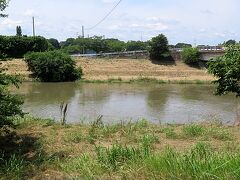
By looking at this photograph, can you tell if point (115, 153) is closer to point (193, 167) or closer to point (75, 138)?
point (193, 167)

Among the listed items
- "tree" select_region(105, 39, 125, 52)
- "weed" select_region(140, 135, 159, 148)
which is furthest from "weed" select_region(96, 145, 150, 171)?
"tree" select_region(105, 39, 125, 52)

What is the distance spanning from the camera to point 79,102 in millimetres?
36062

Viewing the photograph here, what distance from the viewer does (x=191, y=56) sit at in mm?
69938

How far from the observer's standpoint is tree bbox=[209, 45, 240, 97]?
19377 mm

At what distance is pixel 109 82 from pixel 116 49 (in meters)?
42.1

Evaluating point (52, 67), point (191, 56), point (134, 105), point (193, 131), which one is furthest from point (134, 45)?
→ point (193, 131)

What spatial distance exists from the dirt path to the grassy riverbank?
46417 mm

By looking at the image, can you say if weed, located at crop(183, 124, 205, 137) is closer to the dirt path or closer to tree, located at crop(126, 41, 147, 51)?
the dirt path

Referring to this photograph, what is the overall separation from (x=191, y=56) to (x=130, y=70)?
10722 mm

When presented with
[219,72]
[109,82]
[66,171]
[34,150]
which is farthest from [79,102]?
[66,171]

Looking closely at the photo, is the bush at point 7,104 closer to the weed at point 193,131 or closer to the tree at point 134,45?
the weed at point 193,131

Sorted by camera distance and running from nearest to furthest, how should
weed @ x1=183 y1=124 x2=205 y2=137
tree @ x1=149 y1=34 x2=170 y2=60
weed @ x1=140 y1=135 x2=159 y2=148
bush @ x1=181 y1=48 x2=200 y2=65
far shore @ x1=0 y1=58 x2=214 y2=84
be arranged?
weed @ x1=140 y1=135 x2=159 y2=148, weed @ x1=183 y1=124 x2=205 y2=137, far shore @ x1=0 y1=58 x2=214 y2=84, bush @ x1=181 y1=48 x2=200 y2=65, tree @ x1=149 y1=34 x2=170 y2=60

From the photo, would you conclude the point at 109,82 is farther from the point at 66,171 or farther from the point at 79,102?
the point at 66,171

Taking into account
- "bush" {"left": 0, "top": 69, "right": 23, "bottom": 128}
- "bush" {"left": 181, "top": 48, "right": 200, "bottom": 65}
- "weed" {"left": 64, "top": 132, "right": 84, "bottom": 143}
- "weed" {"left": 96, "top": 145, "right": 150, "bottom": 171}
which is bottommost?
"bush" {"left": 181, "top": 48, "right": 200, "bottom": 65}
